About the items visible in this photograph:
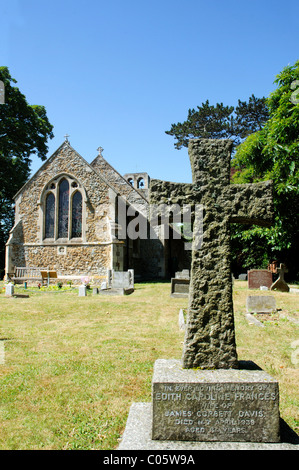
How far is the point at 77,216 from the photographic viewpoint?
20500 mm

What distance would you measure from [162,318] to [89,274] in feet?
37.7

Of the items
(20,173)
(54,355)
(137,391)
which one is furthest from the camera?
(20,173)

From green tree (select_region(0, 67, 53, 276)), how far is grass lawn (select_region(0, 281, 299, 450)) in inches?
821

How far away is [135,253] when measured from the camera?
23.8 m

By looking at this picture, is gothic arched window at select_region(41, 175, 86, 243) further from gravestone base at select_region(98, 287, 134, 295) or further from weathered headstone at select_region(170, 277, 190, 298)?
weathered headstone at select_region(170, 277, 190, 298)

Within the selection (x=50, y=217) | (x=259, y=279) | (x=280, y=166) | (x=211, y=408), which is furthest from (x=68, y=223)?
(x=211, y=408)

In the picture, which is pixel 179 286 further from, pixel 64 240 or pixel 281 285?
pixel 64 240

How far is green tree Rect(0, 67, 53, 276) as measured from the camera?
88.7ft

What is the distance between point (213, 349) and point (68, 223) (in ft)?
60.2

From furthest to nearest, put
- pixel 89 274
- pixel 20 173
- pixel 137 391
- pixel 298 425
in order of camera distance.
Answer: pixel 20 173 → pixel 89 274 → pixel 137 391 → pixel 298 425

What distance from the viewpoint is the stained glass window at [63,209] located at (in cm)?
2066

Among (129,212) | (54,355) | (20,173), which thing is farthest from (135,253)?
(54,355)

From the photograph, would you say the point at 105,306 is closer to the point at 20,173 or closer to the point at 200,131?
the point at 20,173
